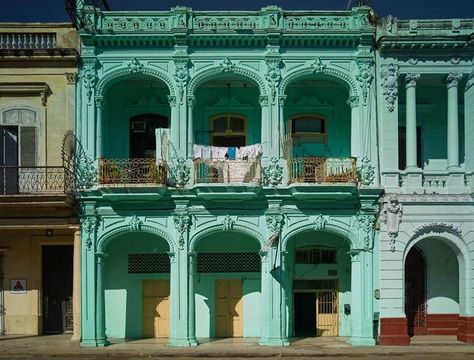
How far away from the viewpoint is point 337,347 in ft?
59.0

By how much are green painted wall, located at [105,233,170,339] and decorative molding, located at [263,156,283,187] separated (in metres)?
4.16

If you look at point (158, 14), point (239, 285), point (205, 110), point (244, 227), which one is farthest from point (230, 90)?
point (239, 285)

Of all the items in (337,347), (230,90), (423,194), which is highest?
(230,90)

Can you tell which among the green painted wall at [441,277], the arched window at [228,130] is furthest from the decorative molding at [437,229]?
the arched window at [228,130]

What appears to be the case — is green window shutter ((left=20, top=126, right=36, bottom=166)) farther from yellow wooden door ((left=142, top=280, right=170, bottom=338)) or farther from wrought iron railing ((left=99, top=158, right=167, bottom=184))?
yellow wooden door ((left=142, top=280, right=170, bottom=338))

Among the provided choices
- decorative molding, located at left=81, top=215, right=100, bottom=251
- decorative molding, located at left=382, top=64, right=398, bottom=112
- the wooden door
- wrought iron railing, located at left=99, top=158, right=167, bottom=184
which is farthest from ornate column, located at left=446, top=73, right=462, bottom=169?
decorative molding, located at left=81, top=215, right=100, bottom=251

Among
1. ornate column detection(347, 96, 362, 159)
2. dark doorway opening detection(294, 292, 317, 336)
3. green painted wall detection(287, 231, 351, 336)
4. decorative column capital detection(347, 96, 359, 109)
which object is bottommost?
dark doorway opening detection(294, 292, 317, 336)

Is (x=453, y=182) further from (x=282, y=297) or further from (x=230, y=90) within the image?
(x=230, y=90)

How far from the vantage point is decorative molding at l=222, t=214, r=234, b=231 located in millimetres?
18672

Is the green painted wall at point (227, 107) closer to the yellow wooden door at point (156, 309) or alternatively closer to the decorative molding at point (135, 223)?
the decorative molding at point (135, 223)

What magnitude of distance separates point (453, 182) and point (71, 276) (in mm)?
12733

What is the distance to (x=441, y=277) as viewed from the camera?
20.1 metres

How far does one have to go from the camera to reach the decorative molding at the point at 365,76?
62.0ft

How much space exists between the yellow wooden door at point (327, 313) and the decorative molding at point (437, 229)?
11.6 feet
